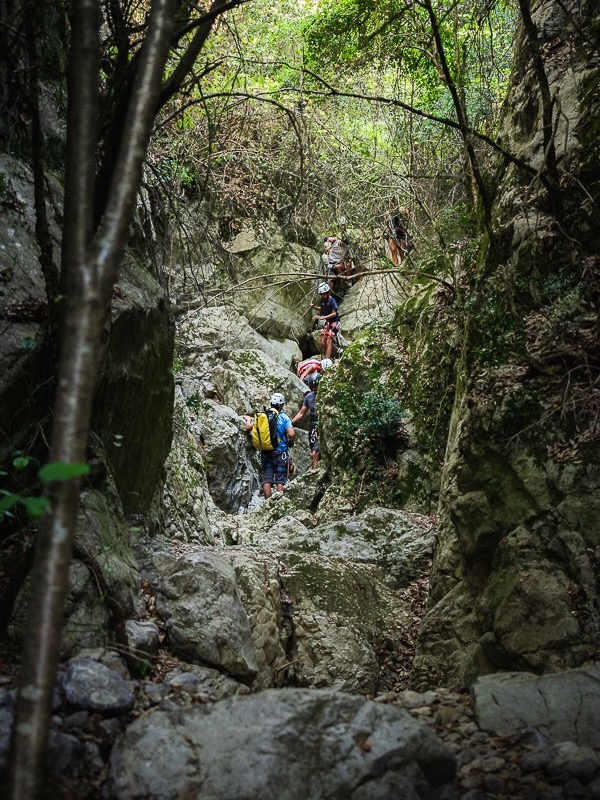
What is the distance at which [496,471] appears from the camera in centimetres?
538

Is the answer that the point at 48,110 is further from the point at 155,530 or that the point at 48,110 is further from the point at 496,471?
the point at 496,471

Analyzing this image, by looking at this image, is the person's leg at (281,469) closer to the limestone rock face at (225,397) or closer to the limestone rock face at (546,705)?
the limestone rock face at (225,397)

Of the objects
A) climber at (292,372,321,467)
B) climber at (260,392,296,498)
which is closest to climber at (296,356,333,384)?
climber at (292,372,321,467)

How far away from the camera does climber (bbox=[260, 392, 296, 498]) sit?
40.9ft

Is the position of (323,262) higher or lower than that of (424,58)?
higher

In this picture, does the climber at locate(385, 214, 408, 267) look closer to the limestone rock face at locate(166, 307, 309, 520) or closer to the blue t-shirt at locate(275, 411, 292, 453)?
the limestone rock face at locate(166, 307, 309, 520)

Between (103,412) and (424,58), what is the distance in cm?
828

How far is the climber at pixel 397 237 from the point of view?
34.5 feet

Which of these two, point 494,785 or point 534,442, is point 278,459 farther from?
point 494,785

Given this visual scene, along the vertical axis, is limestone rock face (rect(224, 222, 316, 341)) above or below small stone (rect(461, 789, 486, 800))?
above

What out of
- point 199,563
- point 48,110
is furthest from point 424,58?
point 199,563

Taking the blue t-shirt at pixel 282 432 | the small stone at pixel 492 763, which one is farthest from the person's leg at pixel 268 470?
the small stone at pixel 492 763

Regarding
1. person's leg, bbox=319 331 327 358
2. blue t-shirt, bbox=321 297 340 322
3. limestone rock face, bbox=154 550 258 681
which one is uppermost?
blue t-shirt, bbox=321 297 340 322

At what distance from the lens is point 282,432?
12391mm
